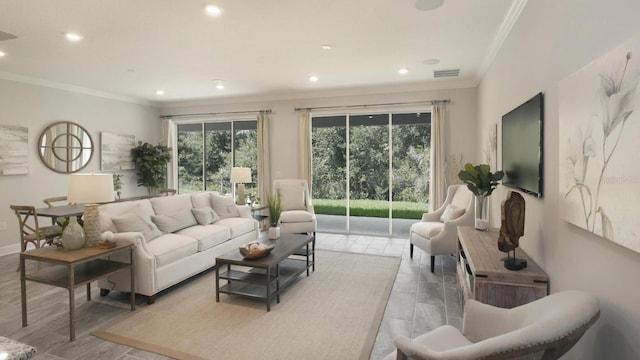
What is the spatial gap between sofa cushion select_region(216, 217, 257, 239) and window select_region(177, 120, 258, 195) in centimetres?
219

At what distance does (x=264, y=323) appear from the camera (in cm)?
297

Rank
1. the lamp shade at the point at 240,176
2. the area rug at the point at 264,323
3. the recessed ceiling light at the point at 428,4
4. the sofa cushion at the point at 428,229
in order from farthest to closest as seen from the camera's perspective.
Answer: the lamp shade at the point at 240,176, the sofa cushion at the point at 428,229, the recessed ceiling light at the point at 428,4, the area rug at the point at 264,323

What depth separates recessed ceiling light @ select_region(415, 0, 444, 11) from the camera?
2930 millimetres

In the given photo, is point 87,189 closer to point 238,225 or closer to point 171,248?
point 171,248

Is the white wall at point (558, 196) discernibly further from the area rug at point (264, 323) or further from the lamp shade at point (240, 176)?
the lamp shade at point (240, 176)

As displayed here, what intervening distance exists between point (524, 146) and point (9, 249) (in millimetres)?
7265

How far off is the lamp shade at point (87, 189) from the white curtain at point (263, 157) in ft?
13.5

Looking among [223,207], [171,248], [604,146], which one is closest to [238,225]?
[223,207]

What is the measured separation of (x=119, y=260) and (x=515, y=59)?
4.43 meters

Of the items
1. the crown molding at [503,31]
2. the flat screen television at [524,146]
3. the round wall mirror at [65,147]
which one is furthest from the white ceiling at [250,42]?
the flat screen television at [524,146]

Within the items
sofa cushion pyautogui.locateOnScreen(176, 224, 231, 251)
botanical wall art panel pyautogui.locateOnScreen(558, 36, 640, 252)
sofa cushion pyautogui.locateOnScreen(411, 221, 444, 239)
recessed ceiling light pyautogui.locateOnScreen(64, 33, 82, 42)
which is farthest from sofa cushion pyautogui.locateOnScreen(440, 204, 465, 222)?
recessed ceiling light pyautogui.locateOnScreen(64, 33, 82, 42)

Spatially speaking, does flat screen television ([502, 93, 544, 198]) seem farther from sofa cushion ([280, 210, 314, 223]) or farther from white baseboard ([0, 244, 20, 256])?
white baseboard ([0, 244, 20, 256])

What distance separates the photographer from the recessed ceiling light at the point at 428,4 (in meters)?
2.93

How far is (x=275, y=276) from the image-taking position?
3.53 metres
